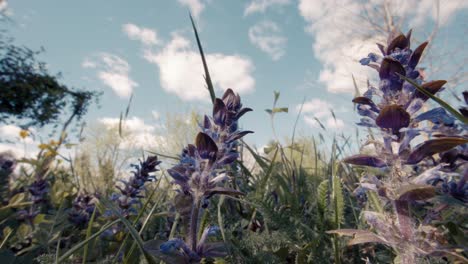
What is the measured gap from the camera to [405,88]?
29.0 inches

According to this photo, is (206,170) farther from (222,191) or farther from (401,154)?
(401,154)

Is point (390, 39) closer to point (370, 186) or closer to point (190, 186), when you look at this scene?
point (370, 186)

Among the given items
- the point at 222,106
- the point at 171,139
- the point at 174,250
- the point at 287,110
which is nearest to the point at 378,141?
the point at 222,106

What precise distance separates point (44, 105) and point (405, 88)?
17300 mm

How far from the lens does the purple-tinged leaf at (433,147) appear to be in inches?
22.4

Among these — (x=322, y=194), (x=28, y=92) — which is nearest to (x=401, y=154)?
(x=322, y=194)

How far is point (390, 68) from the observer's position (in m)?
0.70

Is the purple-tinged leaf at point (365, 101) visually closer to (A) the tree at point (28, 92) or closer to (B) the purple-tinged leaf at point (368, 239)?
(B) the purple-tinged leaf at point (368, 239)

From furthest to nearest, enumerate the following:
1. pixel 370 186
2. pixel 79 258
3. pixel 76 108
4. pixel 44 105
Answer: pixel 76 108 < pixel 44 105 < pixel 79 258 < pixel 370 186

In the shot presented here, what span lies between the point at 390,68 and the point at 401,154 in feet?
0.67

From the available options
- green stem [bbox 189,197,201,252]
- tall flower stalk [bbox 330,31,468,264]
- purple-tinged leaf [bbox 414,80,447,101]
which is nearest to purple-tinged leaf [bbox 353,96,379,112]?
tall flower stalk [bbox 330,31,468,264]

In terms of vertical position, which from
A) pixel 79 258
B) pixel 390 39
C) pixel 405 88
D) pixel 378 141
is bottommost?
pixel 79 258

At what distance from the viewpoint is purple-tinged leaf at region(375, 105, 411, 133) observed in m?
0.64

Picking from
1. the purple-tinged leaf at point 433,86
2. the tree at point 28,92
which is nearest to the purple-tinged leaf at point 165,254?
the purple-tinged leaf at point 433,86
